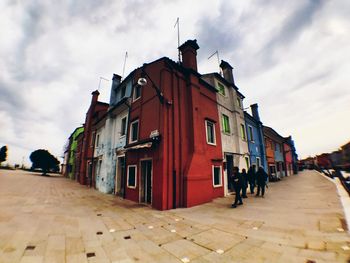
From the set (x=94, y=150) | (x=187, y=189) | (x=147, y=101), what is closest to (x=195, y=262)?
(x=187, y=189)

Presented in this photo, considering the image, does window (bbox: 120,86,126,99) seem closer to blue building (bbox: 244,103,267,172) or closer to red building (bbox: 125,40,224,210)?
red building (bbox: 125,40,224,210)

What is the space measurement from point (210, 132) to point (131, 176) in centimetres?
622

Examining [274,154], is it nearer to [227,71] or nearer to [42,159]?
[227,71]

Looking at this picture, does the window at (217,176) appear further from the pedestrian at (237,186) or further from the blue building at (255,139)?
the blue building at (255,139)

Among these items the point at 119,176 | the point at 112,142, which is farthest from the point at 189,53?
the point at 119,176

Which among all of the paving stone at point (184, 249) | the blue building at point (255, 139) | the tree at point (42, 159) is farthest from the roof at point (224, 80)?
the tree at point (42, 159)

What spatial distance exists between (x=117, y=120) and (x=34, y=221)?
9.71 metres

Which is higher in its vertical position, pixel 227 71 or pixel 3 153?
pixel 227 71

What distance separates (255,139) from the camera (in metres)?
18.3

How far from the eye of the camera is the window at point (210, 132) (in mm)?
11328

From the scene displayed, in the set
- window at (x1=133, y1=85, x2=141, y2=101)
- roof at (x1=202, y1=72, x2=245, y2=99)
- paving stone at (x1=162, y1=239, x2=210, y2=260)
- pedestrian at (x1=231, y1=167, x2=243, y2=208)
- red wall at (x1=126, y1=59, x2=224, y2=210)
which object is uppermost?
roof at (x1=202, y1=72, x2=245, y2=99)

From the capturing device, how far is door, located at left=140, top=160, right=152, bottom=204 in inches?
387

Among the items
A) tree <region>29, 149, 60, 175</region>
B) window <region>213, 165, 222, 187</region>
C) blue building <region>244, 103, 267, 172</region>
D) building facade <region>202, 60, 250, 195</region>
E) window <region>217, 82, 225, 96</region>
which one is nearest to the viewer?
window <region>213, 165, 222, 187</region>

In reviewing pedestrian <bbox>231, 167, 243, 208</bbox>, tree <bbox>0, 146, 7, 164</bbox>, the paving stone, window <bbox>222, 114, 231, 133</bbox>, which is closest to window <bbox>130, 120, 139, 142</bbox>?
pedestrian <bbox>231, 167, 243, 208</bbox>
